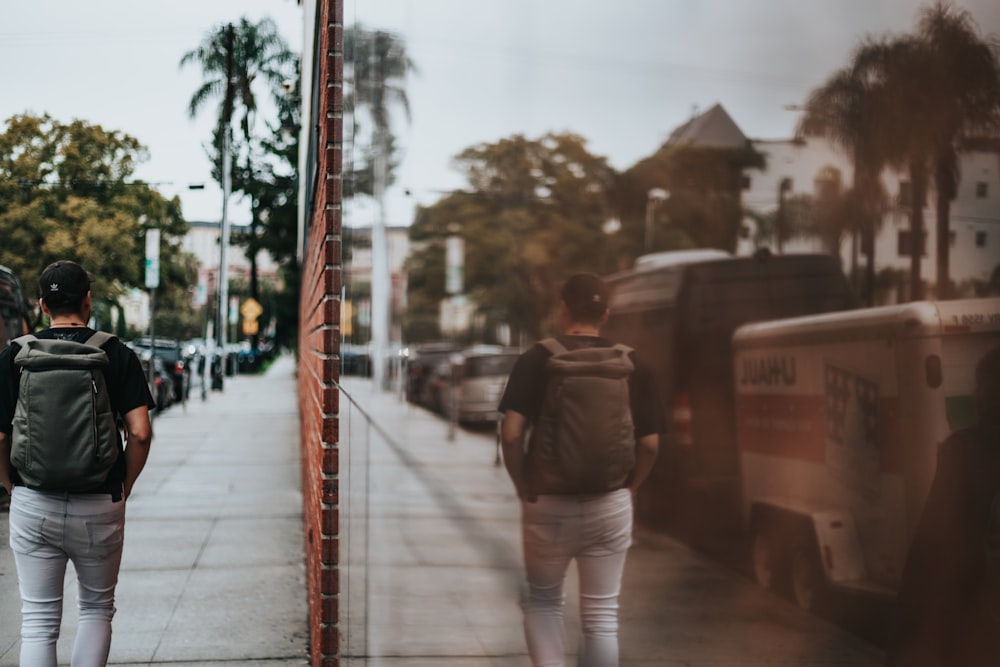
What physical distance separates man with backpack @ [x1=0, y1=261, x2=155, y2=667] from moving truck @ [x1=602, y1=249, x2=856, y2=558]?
16.6 ft

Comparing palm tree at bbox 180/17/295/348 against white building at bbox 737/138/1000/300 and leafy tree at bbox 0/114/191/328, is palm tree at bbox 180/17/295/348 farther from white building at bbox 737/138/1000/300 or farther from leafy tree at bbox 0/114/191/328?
white building at bbox 737/138/1000/300

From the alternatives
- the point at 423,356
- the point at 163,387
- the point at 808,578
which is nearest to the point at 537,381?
the point at 423,356

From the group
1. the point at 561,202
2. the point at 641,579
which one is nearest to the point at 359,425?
the point at 561,202

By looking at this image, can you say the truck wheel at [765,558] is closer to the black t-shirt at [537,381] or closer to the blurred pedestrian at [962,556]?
the blurred pedestrian at [962,556]

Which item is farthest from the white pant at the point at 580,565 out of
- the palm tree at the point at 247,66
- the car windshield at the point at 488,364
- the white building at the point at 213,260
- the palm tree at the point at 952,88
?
the palm tree at the point at 247,66

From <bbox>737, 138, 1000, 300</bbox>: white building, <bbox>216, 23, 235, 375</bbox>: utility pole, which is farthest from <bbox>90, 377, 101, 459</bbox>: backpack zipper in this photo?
<bbox>216, 23, 235, 375</bbox>: utility pole

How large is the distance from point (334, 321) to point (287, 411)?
65.7 feet

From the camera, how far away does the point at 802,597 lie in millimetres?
6223

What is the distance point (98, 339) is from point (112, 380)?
5.6 inches

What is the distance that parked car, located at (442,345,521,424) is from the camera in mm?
4590

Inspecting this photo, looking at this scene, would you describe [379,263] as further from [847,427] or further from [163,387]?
[163,387]

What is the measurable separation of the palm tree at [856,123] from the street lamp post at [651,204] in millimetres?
2059

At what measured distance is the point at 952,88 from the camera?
133 inches

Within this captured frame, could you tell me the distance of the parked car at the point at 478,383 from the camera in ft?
15.1
